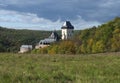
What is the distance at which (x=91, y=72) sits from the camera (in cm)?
1388

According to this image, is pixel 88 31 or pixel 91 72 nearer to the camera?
pixel 91 72

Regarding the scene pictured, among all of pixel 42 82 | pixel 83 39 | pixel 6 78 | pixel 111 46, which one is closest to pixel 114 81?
pixel 42 82

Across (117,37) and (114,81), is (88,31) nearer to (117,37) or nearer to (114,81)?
(117,37)

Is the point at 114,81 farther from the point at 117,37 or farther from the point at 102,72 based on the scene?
the point at 117,37

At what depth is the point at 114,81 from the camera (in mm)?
10875

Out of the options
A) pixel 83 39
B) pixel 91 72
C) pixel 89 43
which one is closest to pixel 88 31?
pixel 83 39

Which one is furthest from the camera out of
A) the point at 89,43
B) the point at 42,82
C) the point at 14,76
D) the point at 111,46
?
the point at 89,43

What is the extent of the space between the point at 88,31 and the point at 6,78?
11648cm

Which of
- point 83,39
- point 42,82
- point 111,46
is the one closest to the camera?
point 42,82

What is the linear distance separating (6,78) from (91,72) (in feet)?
14.3

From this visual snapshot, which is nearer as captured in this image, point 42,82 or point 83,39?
point 42,82

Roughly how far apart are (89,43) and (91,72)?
95.6 meters

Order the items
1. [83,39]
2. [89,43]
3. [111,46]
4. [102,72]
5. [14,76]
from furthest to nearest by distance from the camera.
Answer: [83,39] < [89,43] < [111,46] < [102,72] < [14,76]

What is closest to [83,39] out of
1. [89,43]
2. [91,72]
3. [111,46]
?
[89,43]
